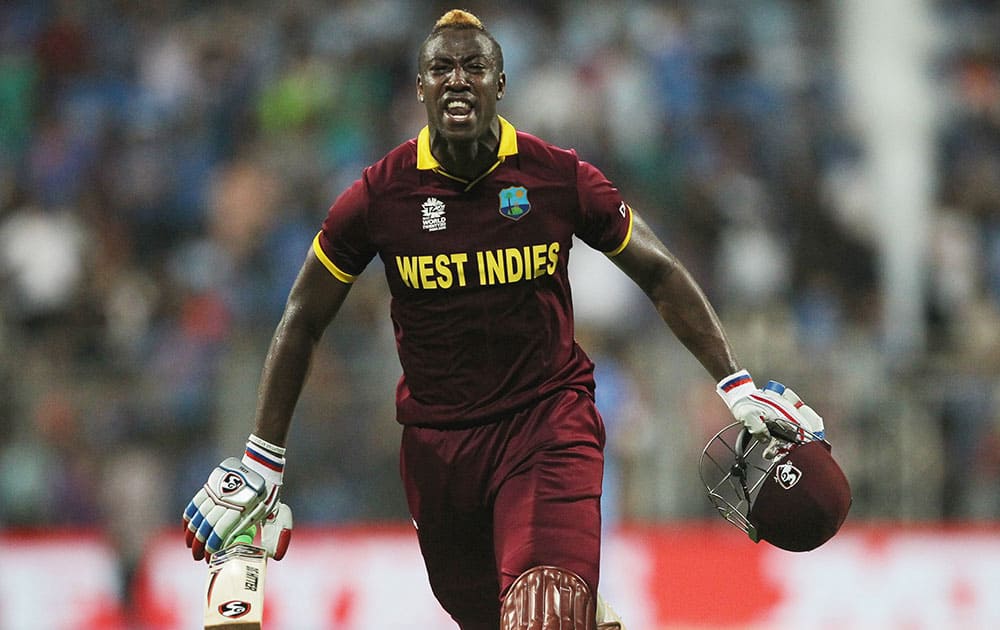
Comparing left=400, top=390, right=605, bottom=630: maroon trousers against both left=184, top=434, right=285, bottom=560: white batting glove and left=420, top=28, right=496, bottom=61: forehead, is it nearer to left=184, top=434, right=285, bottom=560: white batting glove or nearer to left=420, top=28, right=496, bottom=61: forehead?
left=184, top=434, right=285, bottom=560: white batting glove

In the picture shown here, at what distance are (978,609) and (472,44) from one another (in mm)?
6633

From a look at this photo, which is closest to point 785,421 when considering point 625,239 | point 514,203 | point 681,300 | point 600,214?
point 681,300

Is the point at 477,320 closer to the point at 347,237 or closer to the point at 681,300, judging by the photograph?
the point at 347,237

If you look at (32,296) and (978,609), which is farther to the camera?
(32,296)

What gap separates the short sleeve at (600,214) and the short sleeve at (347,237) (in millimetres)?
752

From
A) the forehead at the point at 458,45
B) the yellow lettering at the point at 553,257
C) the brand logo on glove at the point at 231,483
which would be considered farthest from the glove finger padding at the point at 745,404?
the brand logo on glove at the point at 231,483

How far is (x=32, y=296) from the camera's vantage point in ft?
42.0

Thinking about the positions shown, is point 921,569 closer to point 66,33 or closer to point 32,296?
point 32,296

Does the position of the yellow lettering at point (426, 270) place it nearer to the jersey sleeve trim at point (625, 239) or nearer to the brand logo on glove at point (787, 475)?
the jersey sleeve trim at point (625, 239)

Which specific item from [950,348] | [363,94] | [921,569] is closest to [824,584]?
[921,569]

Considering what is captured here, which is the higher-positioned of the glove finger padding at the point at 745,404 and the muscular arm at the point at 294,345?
the muscular arm at the point at 294,345

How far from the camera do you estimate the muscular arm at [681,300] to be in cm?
613

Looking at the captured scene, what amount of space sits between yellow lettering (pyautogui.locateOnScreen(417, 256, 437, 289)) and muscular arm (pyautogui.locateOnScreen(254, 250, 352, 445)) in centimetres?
33

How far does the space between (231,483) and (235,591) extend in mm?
386
